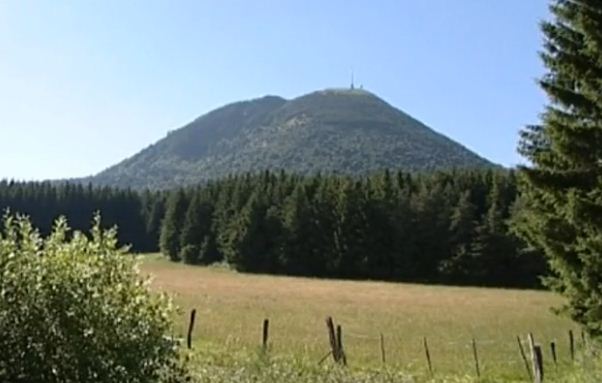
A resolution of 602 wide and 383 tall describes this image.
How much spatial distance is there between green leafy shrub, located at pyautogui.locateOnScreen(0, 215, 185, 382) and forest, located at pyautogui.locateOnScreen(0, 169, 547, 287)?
67.7 meters

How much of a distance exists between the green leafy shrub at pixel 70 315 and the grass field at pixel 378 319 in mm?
874

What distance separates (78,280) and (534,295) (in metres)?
60.3

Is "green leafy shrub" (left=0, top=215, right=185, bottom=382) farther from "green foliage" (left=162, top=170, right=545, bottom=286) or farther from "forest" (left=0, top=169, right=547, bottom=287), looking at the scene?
"green foliage" (left=162, top=170, right=545, bottom=286)

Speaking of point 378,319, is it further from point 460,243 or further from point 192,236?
point 192,236

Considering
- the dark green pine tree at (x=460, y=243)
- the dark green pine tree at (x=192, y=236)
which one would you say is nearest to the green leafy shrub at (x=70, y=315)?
the dark green pine tree at (x=460, y=243)

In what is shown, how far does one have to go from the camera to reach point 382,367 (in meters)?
21.1

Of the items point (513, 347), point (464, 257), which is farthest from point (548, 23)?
point (464, 257)

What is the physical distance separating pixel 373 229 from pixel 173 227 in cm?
3593

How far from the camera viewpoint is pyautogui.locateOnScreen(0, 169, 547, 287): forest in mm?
77375

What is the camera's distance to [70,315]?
8.20 meters

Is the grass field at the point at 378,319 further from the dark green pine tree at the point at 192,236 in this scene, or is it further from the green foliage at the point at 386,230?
the dark green pine tree at the point at 192,236

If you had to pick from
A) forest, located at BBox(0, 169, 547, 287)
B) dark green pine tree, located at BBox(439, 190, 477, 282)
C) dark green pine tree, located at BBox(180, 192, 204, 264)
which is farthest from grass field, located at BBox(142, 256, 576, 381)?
dark green pine tree, located at BBox(180, 192, 204, 264)

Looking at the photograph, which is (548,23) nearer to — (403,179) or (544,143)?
(544,143)

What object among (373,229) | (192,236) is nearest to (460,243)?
(373,229)
